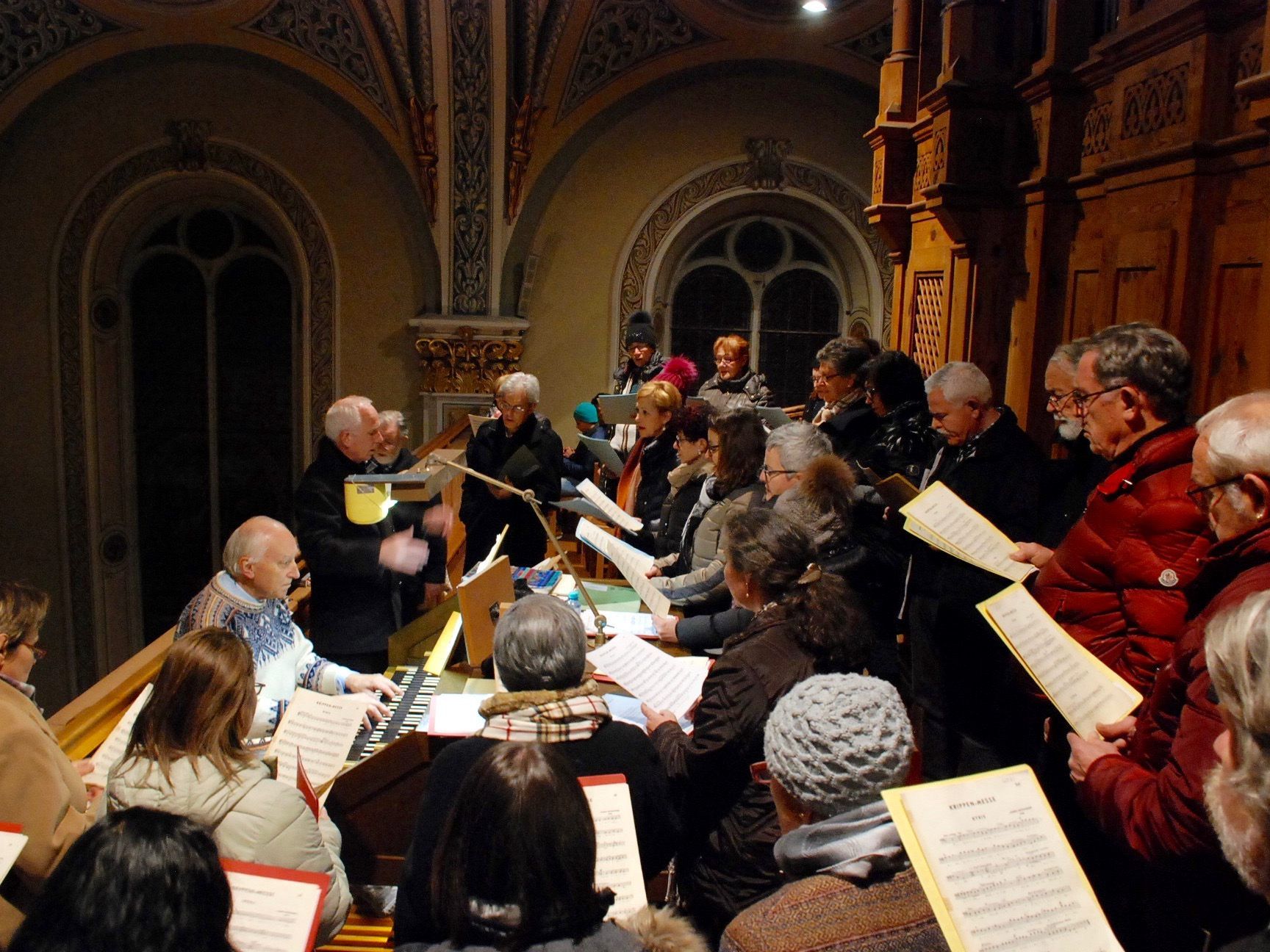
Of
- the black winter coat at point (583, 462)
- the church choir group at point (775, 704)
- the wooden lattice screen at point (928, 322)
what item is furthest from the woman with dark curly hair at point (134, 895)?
the black winter coat at point (583, 462)

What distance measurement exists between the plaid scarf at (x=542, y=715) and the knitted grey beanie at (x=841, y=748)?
1.59ft

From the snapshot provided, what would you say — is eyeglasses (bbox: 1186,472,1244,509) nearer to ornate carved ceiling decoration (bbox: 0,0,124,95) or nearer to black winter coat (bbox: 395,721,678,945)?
black winter coat (bbox: 395,721,678,945)

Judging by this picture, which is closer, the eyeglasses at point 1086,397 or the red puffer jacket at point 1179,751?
the red puffer jacket at point 1179,751

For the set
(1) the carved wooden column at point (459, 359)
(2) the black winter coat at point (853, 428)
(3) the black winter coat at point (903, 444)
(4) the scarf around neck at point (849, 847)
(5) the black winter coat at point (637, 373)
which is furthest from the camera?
(1) the carved wooden column at point (459, 359)

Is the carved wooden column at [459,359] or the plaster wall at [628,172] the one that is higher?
the plaster wall at [628,172]

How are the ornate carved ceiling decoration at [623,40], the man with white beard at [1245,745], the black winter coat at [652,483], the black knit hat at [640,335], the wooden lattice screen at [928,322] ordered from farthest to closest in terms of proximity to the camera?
1. the ornate carved ceiling decoration at [623,40]
2. the black knit hat at [640,335]
3. the wooden lattice screen at [928,322]
4. the black winter coat at [652,483]
5. the man with white beard at [1245,745]

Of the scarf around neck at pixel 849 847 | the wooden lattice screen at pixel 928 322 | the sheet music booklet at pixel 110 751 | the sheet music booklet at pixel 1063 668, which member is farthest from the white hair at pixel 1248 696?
the wooden lattice screen at pixel 928 322

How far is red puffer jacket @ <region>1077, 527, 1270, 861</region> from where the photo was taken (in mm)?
1669

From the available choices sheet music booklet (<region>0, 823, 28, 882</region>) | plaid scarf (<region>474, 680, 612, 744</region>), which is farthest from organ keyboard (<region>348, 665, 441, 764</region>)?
sheet music booklet (<region>0, 823, 28, 882</region>)

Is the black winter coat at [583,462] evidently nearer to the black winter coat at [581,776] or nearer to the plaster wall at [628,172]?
the plaster wall at [628,172]

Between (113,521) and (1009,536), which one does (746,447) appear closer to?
(1009,536)

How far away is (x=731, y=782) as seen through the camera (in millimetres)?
2268

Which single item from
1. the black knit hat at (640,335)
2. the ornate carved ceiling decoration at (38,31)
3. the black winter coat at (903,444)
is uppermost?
the ornate carved ceiling decoration at (38,31)

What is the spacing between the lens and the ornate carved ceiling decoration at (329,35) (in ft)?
26.1
